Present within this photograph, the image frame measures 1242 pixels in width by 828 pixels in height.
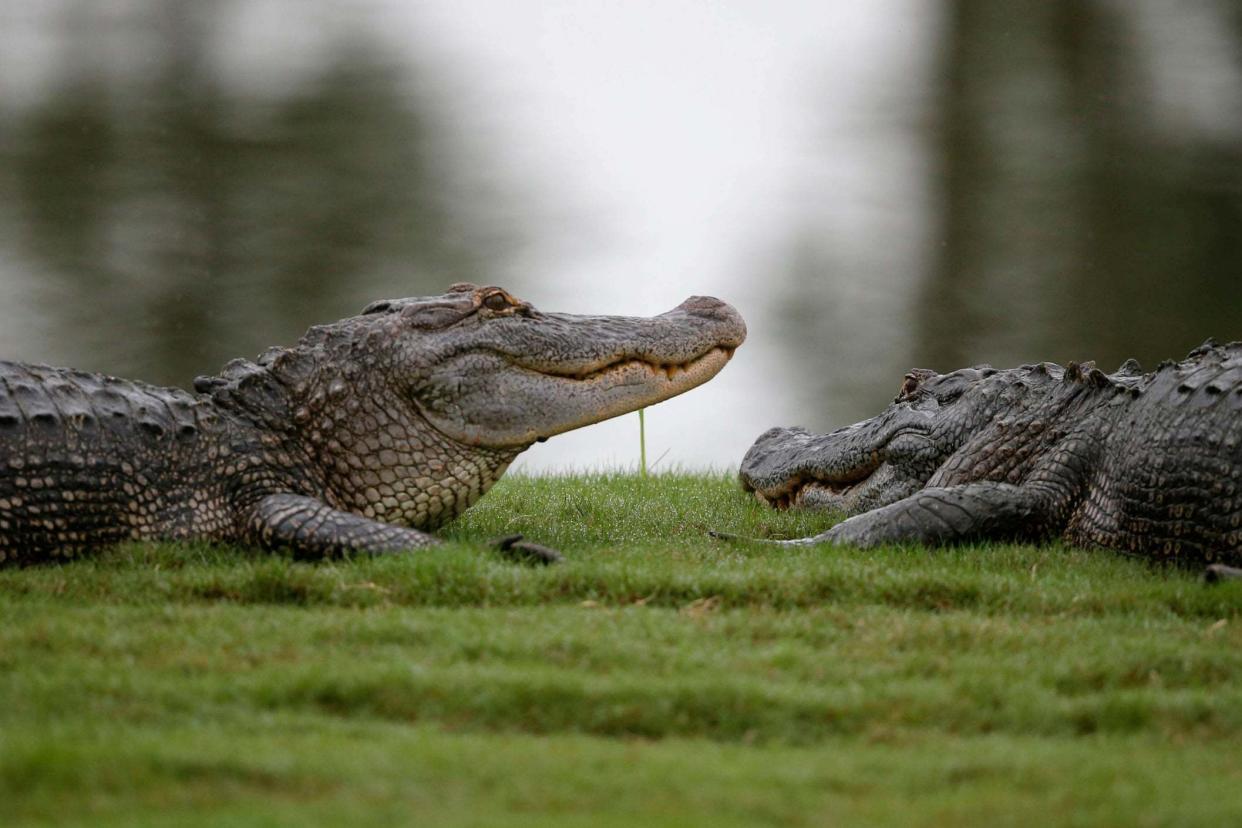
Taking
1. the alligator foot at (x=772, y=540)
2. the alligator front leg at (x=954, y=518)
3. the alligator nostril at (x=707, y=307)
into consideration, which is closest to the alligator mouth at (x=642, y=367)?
the alligator nostril at (x=707, y=307)

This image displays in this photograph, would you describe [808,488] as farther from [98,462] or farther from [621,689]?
[621,689]

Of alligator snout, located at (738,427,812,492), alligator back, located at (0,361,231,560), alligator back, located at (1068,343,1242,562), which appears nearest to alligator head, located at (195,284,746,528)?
alligator back, located at (0,361,231,560)

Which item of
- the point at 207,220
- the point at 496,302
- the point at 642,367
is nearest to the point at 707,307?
the point at 642,367

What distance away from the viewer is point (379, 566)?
4.04m

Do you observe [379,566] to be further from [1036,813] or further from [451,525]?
[1036,813]

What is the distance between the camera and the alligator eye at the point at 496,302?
4984mm

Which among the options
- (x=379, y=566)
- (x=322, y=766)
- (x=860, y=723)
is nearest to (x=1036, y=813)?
(x=860, y=723)

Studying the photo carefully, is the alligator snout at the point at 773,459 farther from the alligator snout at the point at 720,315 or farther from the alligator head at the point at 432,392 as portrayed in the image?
the alligator head at the point at 432,392

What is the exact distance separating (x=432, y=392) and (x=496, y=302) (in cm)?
46

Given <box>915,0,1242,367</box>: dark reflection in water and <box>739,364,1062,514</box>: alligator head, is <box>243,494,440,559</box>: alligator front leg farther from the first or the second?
<box>915,0,1242,367</box>: dark reflection in water

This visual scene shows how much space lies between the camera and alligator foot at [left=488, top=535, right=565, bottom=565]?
13.9 feet

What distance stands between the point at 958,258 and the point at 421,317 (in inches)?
497

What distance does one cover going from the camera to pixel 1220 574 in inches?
156

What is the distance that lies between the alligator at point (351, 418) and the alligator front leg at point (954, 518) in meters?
0.90
